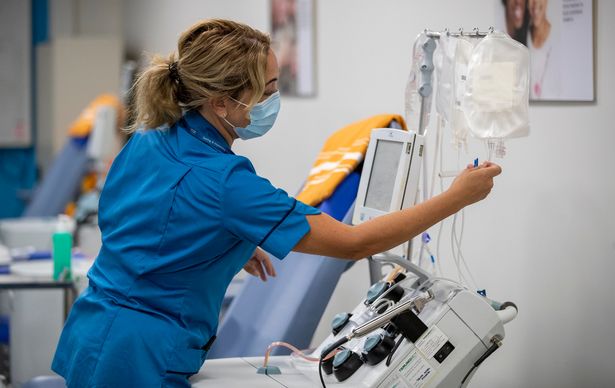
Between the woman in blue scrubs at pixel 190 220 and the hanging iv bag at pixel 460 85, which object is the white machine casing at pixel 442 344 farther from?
the hanging iv bag at pixel 460 85

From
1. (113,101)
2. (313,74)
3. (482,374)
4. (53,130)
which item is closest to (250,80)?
(482,374)

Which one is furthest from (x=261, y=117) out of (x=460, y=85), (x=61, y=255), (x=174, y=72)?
(x=61, y=255)

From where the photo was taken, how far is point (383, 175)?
1890 millimetres

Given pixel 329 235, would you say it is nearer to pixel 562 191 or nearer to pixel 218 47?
pixel 218 47

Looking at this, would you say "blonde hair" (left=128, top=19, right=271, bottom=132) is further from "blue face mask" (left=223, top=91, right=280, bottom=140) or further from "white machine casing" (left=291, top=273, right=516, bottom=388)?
"white machine casing" (left=291, top=273, right=516, bottom=388)

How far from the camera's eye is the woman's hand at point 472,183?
67.4 inches

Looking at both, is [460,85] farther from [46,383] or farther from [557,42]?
[46,383]

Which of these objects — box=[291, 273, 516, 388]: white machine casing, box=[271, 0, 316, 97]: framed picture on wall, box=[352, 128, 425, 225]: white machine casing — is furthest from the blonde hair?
box=[271, 0, 316, 97]: framed picture on wall

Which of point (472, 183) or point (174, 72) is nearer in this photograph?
point (472, 183)

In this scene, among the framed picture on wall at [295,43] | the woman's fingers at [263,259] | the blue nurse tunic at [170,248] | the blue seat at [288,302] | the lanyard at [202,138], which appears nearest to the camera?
the blue nurse tunic at [170,248]

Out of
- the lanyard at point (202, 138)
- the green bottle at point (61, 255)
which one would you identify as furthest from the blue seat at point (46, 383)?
the lanyard at point (202, 138)

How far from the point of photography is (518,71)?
183 cm

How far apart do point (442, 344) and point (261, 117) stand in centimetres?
57

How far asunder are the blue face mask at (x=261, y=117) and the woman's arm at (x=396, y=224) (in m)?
0.25
